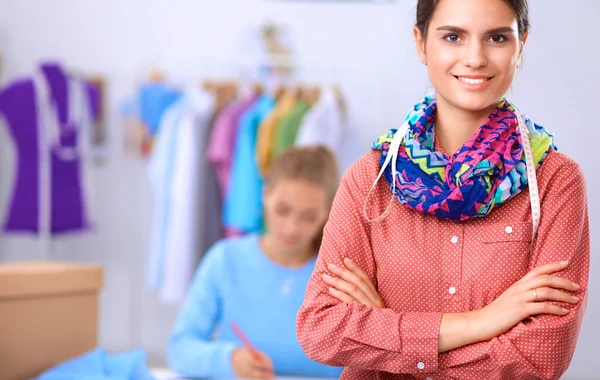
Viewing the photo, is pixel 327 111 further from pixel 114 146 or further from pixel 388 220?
pixel 388 220

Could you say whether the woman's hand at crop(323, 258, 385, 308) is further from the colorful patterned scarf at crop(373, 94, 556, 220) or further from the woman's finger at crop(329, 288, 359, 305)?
the colorful patterned scarf at crop(373, 94, 556, 220)

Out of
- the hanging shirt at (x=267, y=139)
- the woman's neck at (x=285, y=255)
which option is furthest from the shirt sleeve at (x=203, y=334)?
the hanging shirt at (x=267, y=139)

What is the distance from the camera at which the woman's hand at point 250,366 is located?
1.95m

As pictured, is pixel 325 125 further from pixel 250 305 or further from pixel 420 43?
pixel 420 43

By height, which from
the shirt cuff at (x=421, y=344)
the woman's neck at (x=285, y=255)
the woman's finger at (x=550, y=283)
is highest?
the woman's finger at (x=550, y=283)

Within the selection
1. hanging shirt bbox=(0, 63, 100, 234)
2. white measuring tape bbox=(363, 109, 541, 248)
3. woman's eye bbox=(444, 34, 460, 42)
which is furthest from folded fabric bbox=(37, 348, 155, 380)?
hanging shirt bbox=(0, 63, 100, 234)

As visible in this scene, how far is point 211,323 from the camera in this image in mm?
2260

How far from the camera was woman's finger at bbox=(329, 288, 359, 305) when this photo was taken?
121 centimetres

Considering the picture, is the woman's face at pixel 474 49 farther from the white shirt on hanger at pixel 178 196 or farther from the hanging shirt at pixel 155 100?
the hanging shirt at pixel 155 100

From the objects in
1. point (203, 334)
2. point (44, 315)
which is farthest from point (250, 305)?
point (44, 315)

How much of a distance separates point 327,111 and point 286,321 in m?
1.48

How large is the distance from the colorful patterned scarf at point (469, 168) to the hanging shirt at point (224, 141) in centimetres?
237

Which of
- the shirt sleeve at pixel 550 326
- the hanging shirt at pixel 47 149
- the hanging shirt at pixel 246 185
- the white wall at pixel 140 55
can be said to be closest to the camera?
the shirt sleeve at pixel 550 326

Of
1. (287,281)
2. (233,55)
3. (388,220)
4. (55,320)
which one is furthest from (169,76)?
(388,220)
